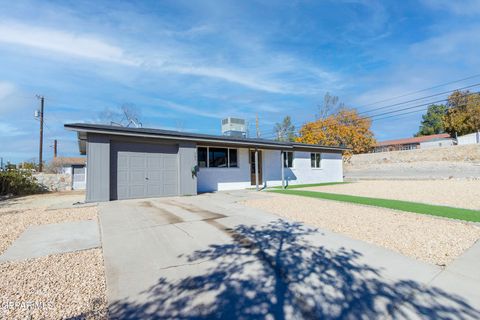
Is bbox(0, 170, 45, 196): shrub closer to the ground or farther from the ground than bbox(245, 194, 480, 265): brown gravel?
farther from the ground

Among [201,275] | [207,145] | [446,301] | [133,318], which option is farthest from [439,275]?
[207,145]

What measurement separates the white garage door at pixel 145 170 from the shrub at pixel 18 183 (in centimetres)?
873

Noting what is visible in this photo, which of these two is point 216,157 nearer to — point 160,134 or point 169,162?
point 169,162

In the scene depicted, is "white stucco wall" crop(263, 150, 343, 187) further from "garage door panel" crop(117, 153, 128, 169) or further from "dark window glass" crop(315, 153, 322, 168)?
"garage door panel" crop(117, 153, 128, 169)

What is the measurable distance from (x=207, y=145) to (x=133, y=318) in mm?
10677

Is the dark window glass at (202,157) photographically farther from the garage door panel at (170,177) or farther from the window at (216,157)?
the garage door panel at (170,177)

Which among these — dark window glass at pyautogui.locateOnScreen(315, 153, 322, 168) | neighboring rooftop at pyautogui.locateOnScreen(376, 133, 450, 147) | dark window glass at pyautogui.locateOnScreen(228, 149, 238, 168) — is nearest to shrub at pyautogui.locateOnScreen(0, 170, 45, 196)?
dark window glass at pyautogui.locateOnScreen(228, 149, 238, 168)

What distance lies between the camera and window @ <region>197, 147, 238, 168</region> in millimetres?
12719

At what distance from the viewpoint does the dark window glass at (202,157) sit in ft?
41.4

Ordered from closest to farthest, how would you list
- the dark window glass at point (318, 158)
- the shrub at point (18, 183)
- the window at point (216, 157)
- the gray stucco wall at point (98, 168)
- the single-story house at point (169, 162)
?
the gray stucco wall at point (98, 168) < the single-story house at point (169, 162) < the window at point (216, 157) < the shrub at point (18, 183) < the dark window glass at point (318, 158)

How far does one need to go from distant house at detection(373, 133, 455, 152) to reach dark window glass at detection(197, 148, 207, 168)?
1610 inches

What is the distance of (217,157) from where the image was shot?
13.3 metres

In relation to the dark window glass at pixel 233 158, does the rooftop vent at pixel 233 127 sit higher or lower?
higher

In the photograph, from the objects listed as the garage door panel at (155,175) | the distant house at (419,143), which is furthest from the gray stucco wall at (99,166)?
the distant house at (419,143)
